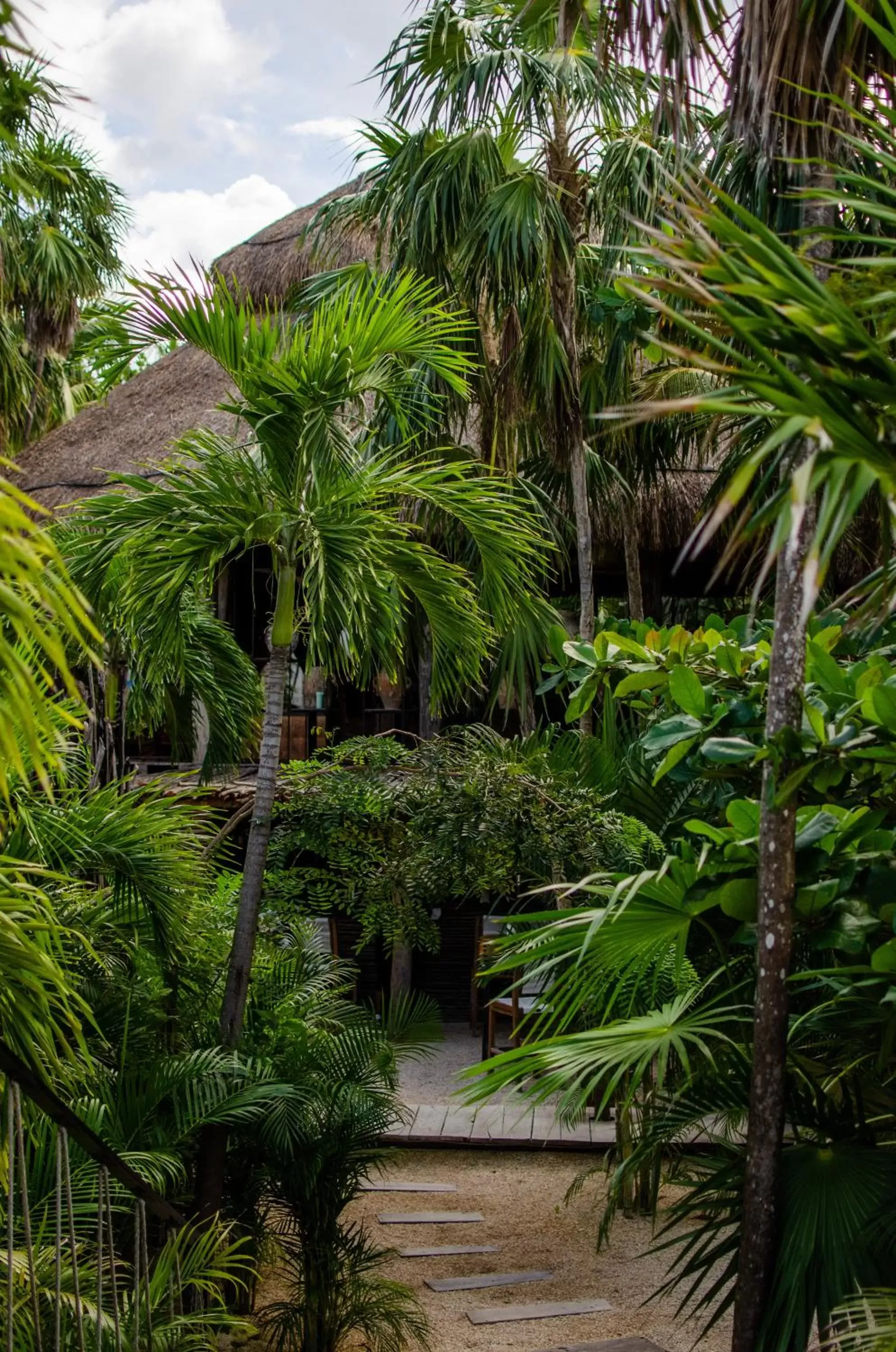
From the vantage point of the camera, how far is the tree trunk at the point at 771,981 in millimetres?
2738

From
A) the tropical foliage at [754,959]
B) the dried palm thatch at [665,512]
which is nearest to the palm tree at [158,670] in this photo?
the tropical foliage at [754,959]

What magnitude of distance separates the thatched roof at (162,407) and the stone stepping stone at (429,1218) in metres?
7.24

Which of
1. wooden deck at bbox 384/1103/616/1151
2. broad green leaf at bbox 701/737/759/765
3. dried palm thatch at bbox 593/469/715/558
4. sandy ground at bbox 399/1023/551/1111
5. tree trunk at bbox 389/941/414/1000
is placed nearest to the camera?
broad green leaf at bbox 701/737/759/765

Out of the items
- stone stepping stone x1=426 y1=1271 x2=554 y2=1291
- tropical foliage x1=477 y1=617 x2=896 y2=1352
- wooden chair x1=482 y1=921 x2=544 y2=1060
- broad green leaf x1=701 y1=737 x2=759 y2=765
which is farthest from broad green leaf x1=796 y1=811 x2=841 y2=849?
wooden chair x1=482 y1=921 x2=544 y2=1060

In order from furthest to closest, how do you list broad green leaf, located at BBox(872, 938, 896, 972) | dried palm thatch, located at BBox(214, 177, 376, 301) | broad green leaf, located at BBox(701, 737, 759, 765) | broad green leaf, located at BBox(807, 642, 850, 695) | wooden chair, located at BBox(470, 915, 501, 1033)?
1. dried palm thatch, located at BBox(214, 177, 376, 301)
2. wooden chair, located at BBox(470, 915, 501, 1033)
3. broad green leaf, located at BBox(807, 642, 850, 695)
4. broad green leaf, located at BBox(701, 737, 759, 765)
5. broad green leaf, located at BBox(872, 938, 896, 972)

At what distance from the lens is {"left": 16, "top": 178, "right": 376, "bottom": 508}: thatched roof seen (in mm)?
12094

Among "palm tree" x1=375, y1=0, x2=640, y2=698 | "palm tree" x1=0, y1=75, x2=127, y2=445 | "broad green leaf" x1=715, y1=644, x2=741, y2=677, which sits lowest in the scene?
"broad green leaf" x1=715, y1=644, x2=741, y2=677

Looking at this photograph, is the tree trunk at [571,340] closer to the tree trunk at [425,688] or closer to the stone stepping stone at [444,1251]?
the tree trunk at [425,688]

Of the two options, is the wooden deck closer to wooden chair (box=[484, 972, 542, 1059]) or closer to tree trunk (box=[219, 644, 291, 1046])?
wooden chair (box=[484, 972, 542, 1059])

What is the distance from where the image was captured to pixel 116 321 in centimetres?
497

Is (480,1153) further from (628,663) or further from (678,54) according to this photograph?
(678,54)

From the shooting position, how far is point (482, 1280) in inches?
226

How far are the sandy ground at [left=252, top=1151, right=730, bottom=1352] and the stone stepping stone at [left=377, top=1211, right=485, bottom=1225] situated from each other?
0.03 meters

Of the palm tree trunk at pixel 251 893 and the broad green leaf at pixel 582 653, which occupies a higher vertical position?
the broad green leaf at pixel 582 653
